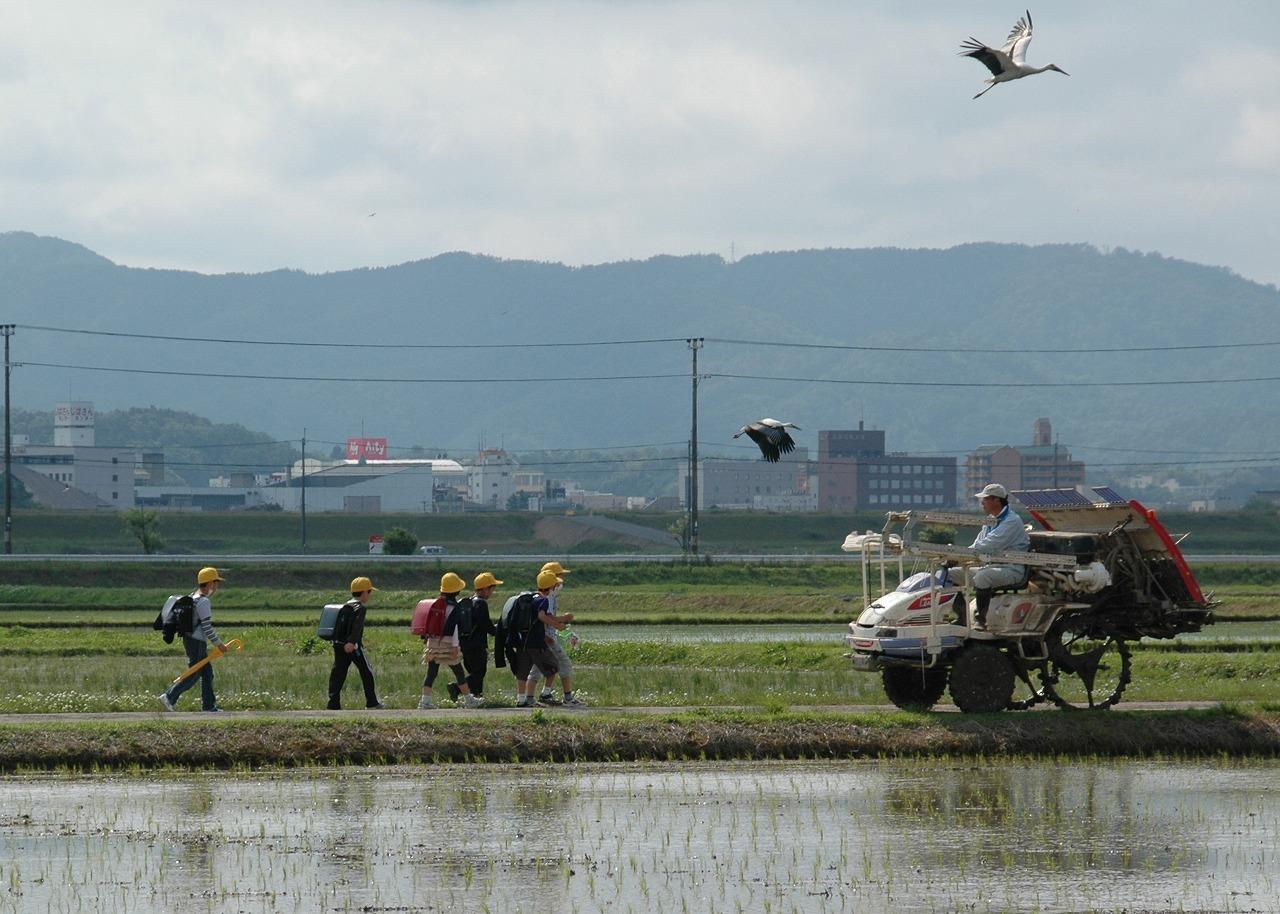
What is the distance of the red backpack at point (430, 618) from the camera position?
22.2 m

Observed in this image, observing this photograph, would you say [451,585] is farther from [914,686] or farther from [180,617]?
[914,686]

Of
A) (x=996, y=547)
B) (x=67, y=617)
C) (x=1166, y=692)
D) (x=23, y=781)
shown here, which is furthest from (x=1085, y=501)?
(x=67, y=617)

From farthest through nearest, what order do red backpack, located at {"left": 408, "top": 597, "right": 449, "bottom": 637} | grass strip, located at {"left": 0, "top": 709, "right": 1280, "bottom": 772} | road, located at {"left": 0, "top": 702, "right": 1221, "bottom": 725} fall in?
1. red backpack, located at {"left": 408, "top": 597, "right": 449, "bottom": 637}
2. road, located at {"left": 0, "top": 702, "right": 1221, "bottom": 725}
3. grass strip, located at {"left": 0, "top": 709, "right": 1280, "bottom": 772}

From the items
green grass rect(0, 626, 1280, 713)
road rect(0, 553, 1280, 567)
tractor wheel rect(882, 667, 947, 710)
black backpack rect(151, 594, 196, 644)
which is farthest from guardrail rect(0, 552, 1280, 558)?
tractor wheel rect(882, 667, 947, 710)

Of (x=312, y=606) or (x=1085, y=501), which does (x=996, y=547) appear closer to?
(x=1085, y=501)

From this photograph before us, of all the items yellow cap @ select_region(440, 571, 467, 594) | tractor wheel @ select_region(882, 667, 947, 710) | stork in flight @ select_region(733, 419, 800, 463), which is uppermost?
stork in flight @ select_region(733, 419, 800, 463)

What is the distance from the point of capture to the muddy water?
11617 millimetres

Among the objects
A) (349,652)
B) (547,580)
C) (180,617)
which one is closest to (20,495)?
(180,617)

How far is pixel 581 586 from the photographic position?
6844 cm

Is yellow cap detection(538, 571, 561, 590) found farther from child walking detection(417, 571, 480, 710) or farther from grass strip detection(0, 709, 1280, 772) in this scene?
grass strip detection(0, 709, 1280, 772)

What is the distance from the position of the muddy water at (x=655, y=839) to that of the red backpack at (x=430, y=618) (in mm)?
4925

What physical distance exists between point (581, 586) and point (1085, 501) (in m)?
48.4

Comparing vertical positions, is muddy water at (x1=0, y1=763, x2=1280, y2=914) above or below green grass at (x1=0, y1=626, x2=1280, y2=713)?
above

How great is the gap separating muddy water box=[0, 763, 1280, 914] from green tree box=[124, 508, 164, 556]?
82.0 meters
